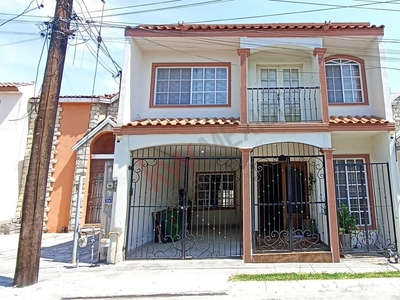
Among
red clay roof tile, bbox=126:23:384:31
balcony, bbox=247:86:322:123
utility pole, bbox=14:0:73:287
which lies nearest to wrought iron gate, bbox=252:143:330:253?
balcony, bbox=247:86:322:123

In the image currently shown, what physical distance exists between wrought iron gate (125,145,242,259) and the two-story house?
0.24 feet

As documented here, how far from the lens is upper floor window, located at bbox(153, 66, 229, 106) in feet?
32.4

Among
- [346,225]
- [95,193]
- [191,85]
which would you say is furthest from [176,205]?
[346,225]

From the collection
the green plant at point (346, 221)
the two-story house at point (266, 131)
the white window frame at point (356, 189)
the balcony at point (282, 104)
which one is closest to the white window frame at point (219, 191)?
the two-story house at point (266, 131)

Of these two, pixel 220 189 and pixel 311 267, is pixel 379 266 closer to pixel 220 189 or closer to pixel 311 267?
pixel 311 267

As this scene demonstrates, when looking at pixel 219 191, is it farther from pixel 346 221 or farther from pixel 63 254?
pixel 63 254

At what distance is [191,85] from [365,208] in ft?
25.1

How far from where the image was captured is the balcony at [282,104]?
9477 mm

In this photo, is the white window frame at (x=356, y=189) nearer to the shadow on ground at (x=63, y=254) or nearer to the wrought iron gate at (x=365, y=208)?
the wrought iron gate at (x=365, y=208)

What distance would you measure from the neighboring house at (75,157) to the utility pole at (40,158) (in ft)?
18.1

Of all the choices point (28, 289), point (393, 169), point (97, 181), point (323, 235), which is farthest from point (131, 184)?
point (393, 169)

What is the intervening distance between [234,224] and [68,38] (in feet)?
36.3

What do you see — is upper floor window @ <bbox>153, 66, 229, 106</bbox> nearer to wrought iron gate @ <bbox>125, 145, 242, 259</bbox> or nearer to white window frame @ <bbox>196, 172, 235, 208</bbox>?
wrought iron gate @ <bbox>125, 145, 242, 259</bbox>

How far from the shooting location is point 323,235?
353 inches
